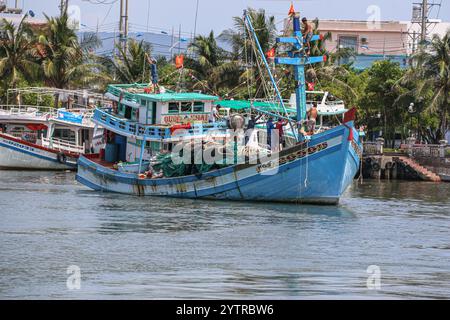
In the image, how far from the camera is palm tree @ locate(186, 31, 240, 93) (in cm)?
7221

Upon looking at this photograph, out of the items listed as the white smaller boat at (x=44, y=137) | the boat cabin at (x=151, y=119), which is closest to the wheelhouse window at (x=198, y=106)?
the boat cabin at (x=151, y=119)

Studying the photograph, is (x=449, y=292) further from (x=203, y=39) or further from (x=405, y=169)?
(x=203, y=39)

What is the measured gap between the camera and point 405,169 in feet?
208

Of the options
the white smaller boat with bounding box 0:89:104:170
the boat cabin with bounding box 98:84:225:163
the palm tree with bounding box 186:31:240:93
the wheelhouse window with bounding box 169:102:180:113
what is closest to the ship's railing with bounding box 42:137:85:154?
the white smaller boat with bounding box 0:89:104:170

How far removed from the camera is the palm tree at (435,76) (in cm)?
6450

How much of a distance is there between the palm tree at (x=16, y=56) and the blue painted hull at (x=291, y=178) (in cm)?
3334

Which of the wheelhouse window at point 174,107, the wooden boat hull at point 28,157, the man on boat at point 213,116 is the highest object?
the wheelhouse window at point 174,107

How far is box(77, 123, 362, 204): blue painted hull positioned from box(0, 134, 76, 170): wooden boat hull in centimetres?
2378

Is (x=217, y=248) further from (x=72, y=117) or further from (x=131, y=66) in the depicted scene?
(x=131, y=66)

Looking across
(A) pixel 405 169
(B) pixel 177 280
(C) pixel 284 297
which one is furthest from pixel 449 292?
(A) pixel 405 169

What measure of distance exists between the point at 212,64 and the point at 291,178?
114 ft

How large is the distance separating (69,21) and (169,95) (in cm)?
3616

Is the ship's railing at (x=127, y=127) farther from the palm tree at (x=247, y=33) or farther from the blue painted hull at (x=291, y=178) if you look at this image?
the palm tree at (x=247, y=33)

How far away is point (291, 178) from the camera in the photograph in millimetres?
40000
